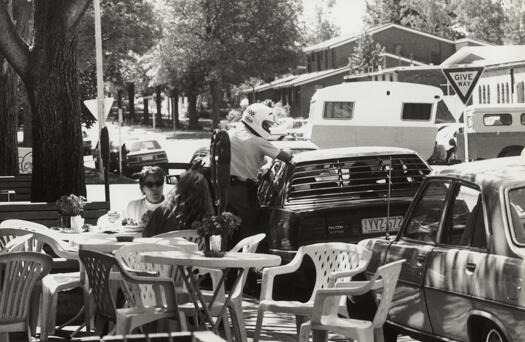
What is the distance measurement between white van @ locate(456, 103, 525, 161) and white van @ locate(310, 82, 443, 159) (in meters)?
2.42

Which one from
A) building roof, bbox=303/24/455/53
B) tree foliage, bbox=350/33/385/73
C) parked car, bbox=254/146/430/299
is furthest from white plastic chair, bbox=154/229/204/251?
building roof, bbox=303/24/455/53

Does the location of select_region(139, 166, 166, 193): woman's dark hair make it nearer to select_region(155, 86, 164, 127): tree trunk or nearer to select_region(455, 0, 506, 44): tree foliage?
select_region(155, 86, 164, 127): tree trunk

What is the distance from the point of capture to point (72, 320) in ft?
30.8

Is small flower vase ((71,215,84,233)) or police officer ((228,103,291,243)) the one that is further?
police officer ((228,103,291,243))

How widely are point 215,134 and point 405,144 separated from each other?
25.3 meters

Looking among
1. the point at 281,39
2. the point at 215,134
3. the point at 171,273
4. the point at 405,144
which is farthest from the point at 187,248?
the point at 281,39

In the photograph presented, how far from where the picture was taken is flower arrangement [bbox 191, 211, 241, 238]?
803 centimetres

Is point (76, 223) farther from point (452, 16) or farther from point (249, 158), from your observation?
point (452, 16)

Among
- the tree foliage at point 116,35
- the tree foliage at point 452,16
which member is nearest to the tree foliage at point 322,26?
the tree foliage at point 452,16

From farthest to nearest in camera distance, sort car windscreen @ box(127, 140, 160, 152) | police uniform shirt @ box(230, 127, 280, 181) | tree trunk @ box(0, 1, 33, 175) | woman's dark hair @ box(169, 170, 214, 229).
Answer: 1. car windscreen @ box(127, 140, 160, 152)
2. tree trunk @ box(0, 1, 33, 175)
3. police uniform shirt @ box(230, 127, 280, 181)
4. woman's dark hair @ box(169, 170, 214, 229)

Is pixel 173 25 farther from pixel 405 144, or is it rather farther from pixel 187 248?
pixel 187 248

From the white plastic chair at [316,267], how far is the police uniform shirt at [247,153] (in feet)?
13.3

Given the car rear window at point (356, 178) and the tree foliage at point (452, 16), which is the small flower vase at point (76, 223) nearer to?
the car rear window at point (356, 178)

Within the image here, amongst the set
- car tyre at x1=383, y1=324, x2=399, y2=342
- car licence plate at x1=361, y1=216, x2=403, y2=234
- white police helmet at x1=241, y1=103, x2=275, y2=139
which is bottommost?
car tyre at x1=383, y1=324, x2=399, y2=342
